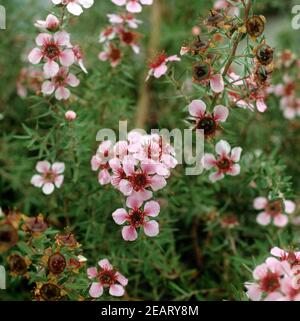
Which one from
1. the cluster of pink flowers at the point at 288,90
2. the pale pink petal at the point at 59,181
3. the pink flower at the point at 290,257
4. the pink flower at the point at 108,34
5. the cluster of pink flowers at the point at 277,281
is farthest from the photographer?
the cluster of pink flowers at the point at 288,90

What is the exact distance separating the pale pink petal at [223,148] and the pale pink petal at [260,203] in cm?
26

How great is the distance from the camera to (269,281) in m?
0.94

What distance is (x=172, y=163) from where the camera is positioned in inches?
43.3

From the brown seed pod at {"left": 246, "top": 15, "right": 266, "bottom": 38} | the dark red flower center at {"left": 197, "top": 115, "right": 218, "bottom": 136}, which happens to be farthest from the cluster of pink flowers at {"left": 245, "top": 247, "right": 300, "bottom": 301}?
the brown seed pod at {"left": 246, "top": 15, "right": 266, "bottom": 38}

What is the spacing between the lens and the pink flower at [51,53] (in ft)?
4.02

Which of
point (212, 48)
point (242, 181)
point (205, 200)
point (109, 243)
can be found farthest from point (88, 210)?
point (212, 48)

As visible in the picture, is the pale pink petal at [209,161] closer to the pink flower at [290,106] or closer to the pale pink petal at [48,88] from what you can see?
the pale pink petal at [48,88]

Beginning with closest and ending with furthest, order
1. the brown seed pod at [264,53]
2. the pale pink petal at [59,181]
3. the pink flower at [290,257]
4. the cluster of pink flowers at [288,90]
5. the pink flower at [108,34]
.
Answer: the pink flower at [290,257] → the brown seed pod at [264,53] → the pale pink petal at [59,181] → the pink flower at [108,34] → the cluster of pink flowers at [288,90]

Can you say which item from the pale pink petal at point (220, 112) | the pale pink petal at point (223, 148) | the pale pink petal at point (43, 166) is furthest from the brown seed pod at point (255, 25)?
the pale pink petal at point (43, 166)

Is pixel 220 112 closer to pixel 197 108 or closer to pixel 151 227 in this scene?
pixel 197 108

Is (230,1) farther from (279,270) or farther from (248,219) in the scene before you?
(248,219)

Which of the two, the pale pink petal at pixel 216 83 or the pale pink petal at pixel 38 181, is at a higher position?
the pale pink petal at pixel 216 83

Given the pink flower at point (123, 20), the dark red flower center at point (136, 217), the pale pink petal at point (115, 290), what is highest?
the pink flower at point (123, 20)
